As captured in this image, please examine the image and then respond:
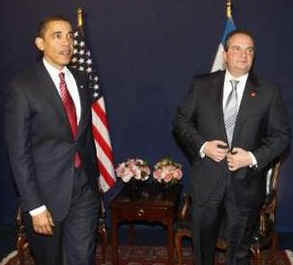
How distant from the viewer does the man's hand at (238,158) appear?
11.1 ft

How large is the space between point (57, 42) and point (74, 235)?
1.33 metres

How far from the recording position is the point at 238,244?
363 centimetres

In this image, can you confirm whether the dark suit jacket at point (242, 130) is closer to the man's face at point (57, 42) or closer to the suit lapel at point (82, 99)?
the suit lapel at point (82, 99)

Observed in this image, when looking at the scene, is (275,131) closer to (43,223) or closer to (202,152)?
(202,152)

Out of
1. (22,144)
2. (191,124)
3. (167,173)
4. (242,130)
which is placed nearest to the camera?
(22,144)

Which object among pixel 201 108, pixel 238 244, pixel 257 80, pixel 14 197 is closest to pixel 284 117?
pixel 257 80

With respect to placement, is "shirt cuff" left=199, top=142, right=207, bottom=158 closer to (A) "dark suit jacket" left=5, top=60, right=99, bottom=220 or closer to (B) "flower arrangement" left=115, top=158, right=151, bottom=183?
(A) "dark suit jacket" left=5, top=60, right=99, bottom=220

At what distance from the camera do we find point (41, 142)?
124 inches

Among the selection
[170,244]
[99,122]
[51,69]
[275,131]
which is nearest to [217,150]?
[275,131]

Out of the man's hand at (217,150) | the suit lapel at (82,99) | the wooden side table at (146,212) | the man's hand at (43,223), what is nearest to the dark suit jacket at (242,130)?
the man's hand at (217,150)

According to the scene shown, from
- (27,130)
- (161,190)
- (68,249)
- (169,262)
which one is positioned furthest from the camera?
(161,190)

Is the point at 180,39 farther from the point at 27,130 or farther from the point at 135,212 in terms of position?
the point at 27,130

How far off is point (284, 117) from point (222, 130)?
0.48m

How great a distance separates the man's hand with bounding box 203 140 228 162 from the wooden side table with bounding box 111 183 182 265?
1.32 m
